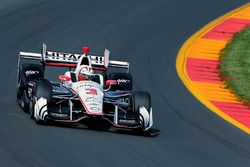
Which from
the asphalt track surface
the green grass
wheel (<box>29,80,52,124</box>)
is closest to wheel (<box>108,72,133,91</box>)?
the asphalt track surface

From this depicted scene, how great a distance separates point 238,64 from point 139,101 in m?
6.02

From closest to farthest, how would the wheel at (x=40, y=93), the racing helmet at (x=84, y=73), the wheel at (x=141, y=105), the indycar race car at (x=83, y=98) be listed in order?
the indycar race car at (x=83, y=98)
the wheel at (x=40, y=93)
the wheel at (x=141, y=105)
the racing helmet at (x=84, y=73)

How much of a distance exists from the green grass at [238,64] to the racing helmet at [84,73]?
12.3 ft

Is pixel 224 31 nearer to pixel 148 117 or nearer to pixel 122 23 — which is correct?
pixel 122 23

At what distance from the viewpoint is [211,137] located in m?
16.7

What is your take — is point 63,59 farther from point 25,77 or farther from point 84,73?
point 84,73

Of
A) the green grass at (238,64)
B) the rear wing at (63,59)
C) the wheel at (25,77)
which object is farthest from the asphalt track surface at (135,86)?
the green grass at (238,64)

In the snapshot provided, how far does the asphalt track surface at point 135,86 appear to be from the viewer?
586 inches

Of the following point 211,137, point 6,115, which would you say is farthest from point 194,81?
point 6,115

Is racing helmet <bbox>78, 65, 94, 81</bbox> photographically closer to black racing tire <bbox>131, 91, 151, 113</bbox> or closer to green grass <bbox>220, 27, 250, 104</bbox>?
black racing tire <bbox>131, 91, 151, 113</bbox>

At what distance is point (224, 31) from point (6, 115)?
9.82m

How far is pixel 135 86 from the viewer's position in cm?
1969

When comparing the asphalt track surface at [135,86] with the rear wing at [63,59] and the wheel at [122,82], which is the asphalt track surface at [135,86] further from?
the rear wing at [63,59]

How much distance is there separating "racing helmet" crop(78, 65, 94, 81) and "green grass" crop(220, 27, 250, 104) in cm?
374
